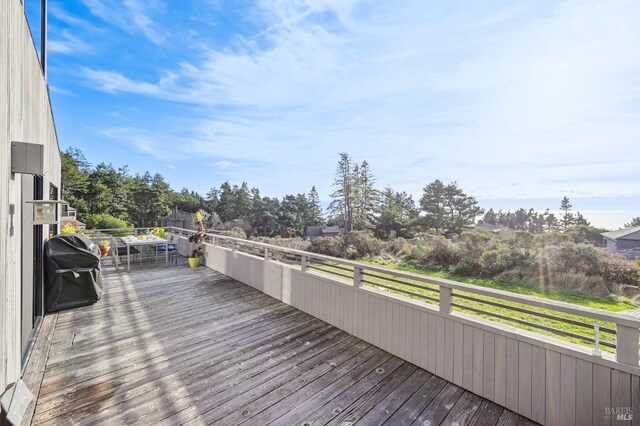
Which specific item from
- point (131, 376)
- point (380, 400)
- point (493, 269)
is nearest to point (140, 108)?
point (131, 376)

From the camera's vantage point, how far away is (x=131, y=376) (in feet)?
7.23

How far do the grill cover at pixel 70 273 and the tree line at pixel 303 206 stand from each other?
15.1 metres

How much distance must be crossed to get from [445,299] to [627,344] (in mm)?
1028

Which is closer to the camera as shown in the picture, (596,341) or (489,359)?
(596,341)

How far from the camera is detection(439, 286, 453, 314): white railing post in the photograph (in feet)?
7.37

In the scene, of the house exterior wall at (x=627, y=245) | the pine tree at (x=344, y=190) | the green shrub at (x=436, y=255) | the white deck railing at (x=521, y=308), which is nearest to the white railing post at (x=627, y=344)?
the white deck railing at (x=521, y=308)

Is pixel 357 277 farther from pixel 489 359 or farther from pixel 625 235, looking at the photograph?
pixel 625 235

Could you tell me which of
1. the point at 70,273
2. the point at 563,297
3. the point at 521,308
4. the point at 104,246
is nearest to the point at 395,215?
the point at 563,297

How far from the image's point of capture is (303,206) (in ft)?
95.2

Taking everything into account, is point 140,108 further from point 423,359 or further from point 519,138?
point 519,138

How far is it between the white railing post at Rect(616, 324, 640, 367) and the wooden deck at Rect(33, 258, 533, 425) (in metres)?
0.74

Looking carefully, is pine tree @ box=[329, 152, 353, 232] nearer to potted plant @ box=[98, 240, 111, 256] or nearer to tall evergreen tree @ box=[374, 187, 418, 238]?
tall evergreen tree @ box=[374, 187, 418, 238]

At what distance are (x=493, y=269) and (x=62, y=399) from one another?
11.1 metres

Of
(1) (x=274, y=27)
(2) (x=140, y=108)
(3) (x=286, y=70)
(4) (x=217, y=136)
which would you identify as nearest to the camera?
(1) (x=274, y=27)
